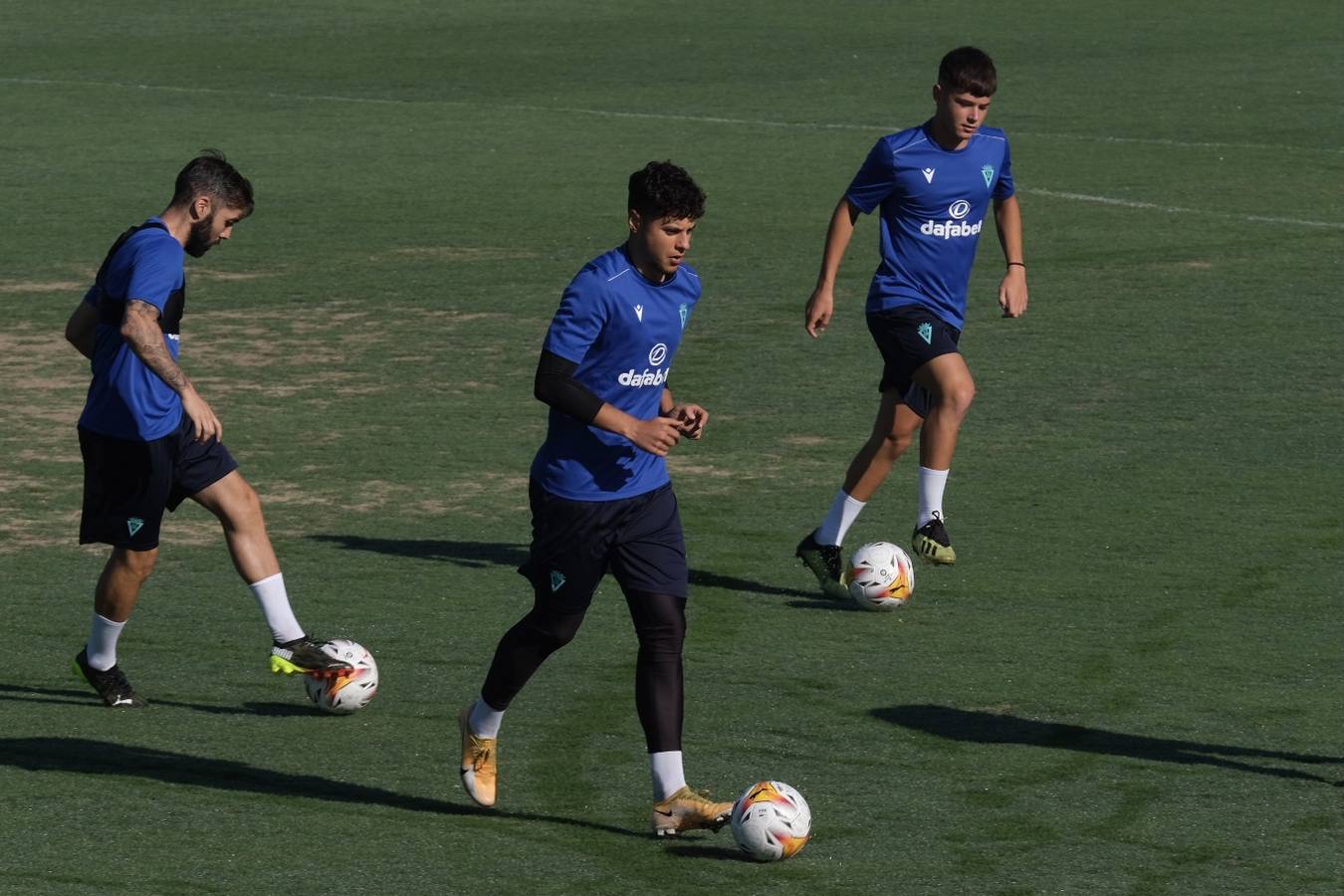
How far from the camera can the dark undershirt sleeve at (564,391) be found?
7.50m

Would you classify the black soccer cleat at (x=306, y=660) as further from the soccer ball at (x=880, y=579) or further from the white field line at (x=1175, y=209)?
the white field line at (x=1175, y=209)

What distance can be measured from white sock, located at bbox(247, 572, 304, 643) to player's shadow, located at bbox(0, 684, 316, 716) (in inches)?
10.6

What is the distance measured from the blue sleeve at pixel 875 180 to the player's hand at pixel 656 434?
412 centimetres

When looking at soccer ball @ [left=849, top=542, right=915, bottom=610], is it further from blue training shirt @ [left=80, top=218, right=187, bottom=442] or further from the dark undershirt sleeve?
the dark undershirt sleeve

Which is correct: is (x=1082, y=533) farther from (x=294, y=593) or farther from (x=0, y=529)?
(x=0, y=529)

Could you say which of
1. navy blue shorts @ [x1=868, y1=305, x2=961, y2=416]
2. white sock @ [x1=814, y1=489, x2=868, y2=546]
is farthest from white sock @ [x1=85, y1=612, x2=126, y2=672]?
navy blue shorts @ [x1=868, y1=305, x2=961, y2=416]

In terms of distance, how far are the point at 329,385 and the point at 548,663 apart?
5917 millimetres

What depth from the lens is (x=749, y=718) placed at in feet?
30.0

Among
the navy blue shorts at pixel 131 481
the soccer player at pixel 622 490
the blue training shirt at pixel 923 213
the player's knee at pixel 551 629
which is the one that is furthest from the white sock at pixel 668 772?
the blue training shirt at pixel 923 213

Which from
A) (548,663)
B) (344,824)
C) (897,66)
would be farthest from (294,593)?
(897,66)

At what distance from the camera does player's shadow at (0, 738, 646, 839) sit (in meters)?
8.06

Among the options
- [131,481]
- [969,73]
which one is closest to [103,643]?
[131,481]

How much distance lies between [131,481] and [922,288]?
4006 millimetres

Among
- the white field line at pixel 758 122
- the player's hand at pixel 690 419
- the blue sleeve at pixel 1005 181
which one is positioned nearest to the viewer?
the player's hand at pixel 690 419
